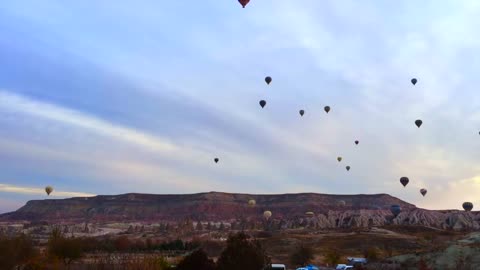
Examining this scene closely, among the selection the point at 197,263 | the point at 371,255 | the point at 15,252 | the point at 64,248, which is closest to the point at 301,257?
the point at 371,255

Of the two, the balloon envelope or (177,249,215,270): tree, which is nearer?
(177,249,215,270): tree

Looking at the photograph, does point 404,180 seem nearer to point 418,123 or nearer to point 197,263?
point 418,123

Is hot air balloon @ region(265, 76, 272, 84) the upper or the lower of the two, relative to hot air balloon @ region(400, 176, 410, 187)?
upper

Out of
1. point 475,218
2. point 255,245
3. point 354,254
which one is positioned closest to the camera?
point 255,245

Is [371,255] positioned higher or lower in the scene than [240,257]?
lower

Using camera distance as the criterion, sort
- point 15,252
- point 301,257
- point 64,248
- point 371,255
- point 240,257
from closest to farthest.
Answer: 1. point 240,257
2. point 15,252
3. point 64,248
4. point 301,257
5. point 371,255

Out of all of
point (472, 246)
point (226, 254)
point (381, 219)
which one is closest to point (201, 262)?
point (226, 254)

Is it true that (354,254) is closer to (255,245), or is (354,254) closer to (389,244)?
(389,244)

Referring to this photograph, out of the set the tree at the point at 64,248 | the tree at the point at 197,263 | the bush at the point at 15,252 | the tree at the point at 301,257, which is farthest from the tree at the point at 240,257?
the tree at the point at 301,257

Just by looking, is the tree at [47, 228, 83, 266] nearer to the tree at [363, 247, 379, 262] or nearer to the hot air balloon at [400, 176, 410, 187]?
the tree at [363, 247, 379, 262]

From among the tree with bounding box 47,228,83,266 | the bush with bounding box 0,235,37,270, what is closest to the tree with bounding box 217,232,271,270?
the bush with bounding box 0,235,37,270

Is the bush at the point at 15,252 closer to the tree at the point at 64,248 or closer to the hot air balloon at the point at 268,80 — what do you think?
the tree at the point at 64,248
